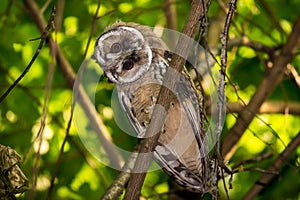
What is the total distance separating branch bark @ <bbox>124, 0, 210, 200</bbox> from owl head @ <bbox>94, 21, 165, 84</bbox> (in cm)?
67

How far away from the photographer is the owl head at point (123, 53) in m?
2.77

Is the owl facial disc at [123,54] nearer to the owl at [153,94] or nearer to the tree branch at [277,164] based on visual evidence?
the owl at [153,94]

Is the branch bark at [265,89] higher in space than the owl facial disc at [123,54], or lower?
higher

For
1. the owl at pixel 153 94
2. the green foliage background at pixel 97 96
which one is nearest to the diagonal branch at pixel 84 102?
the green foliage background at pixel 97 96

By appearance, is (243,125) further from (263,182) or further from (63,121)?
(63,121)

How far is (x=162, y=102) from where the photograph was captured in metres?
2.12

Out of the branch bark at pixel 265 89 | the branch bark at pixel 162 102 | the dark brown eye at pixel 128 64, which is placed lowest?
the branch bark at pixel 162 102

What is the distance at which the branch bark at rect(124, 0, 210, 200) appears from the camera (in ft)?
6.88

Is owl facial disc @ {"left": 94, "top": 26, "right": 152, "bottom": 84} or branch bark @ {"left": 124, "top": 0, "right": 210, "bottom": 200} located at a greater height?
owl facial disc @ {"left": 94, "top": 26, "right": 152, "bottom": 84}

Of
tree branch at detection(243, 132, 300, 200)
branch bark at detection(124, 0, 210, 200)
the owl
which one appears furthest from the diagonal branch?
branch bark at detection(124, 0, 210, 200)

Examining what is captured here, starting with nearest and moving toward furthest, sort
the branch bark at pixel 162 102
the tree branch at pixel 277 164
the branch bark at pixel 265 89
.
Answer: the branch bark at pixel 162 102 < the tree branch at pixel 277 164 < the branch bark at pixel 265 89

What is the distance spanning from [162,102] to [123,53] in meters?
0.72

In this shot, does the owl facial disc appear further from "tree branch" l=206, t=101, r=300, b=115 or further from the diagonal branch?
"tree branch" l=206, t=101, r=300, b=115

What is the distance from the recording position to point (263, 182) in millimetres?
3299
